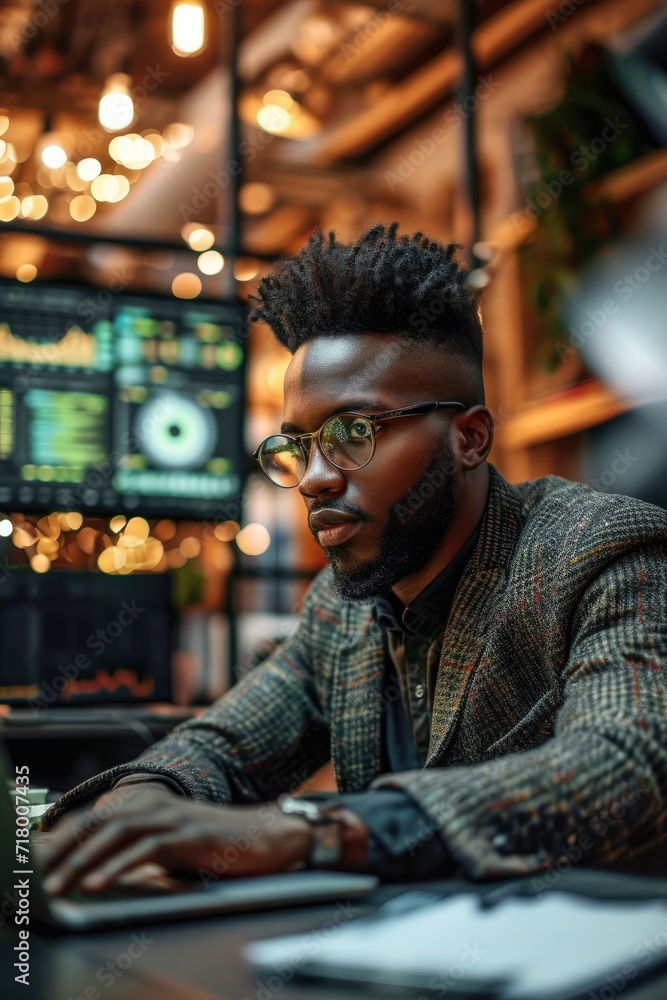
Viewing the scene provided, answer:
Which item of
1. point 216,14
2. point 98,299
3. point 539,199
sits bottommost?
point 98,299

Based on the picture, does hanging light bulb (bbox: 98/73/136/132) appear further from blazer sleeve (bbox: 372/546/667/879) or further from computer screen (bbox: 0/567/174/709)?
blazer sleeve (bbox: 372/546/667/879)

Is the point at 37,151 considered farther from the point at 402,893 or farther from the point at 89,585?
the point at 402,893

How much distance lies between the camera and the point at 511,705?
1218 mm

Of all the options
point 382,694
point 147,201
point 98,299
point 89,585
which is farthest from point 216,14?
point 382,694

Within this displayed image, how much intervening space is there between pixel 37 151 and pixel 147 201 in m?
0.49

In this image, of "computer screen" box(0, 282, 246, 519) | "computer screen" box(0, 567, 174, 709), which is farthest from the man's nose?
"computer screen" box(0, 282, 246, 519)

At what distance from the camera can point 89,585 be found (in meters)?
2.42

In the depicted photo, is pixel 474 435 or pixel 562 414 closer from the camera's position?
pixel 474 435

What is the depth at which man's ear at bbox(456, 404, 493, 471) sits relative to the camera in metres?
1.27

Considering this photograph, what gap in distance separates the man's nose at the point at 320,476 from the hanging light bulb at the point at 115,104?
11.4ft

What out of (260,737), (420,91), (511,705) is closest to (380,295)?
(511,705)

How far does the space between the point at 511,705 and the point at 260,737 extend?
0.39 m

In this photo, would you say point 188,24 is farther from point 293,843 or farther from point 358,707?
point 293,843

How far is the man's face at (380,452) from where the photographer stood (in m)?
1.18
